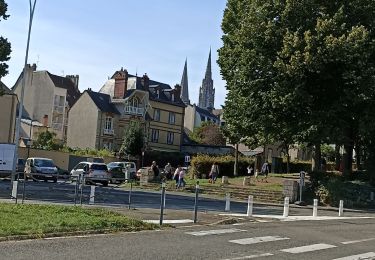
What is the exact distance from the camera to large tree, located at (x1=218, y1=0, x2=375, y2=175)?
3266 cm

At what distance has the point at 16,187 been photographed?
2016 centimetres

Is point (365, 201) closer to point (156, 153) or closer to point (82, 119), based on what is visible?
point (156, 153)

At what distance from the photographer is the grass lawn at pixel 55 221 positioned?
1218cm

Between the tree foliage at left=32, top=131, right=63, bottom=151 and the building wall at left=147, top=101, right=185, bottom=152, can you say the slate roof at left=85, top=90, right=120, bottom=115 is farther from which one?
the tree foliage at left=32, top=131, right=63, bottom=151

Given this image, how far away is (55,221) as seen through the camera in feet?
44.0

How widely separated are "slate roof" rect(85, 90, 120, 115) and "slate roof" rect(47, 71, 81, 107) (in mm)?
8845

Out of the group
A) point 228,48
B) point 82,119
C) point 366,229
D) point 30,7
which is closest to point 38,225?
point 366,229

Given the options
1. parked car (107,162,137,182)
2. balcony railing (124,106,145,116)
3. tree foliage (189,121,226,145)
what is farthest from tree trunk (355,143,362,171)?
tree foliage (189,121,226,145)

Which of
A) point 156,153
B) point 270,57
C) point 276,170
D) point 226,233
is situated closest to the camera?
point 226,233

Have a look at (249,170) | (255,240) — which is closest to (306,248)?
(255,240)

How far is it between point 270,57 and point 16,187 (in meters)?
19.9

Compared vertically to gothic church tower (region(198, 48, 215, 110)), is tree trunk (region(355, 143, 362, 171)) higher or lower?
lower

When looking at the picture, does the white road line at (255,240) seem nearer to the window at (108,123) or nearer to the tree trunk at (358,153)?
the tree trunk at (358,153)

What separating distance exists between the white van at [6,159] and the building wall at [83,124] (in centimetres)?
3507
